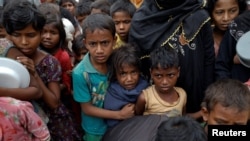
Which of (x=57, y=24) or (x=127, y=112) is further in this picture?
(x=57, y=24)

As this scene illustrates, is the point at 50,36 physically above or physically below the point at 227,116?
above

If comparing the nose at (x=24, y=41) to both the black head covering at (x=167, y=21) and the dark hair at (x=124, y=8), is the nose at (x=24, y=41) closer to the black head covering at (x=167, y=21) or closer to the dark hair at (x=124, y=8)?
the black head covering at (x=167, y=21)

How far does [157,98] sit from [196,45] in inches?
16.3

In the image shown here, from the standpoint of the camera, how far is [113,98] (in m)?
2.52

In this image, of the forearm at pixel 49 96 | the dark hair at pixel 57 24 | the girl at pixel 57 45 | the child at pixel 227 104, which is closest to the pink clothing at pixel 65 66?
the girl at pixel 57 45

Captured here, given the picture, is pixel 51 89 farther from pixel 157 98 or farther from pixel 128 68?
pixel 157 98

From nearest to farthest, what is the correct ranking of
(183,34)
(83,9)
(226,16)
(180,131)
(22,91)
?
(180,131), (22,91), (183,34), (226,16), (83,9)

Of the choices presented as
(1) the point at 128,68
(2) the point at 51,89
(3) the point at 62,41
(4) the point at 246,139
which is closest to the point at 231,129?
(4) the point at 246,139

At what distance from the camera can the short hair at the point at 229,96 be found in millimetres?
2059

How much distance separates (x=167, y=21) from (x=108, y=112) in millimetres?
680

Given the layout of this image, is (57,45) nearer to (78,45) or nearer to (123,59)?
(78,45)

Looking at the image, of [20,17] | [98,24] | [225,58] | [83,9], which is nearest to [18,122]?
[20,17]

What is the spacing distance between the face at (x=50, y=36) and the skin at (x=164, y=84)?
0.79 m

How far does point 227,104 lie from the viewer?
2.05m
